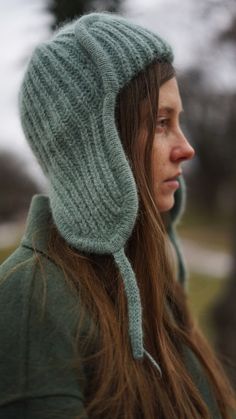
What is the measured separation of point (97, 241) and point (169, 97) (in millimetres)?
510

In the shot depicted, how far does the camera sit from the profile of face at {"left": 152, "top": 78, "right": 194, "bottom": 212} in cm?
190

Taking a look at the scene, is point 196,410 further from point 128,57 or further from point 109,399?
point 128,57

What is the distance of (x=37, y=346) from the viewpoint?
1625 millimetres

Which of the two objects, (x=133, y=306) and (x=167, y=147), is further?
(x=167, y=147)

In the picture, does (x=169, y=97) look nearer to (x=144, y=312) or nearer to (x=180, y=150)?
(x=180, y=150)

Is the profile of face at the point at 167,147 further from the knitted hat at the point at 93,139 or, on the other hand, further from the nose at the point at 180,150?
the knitted hat at the point at 93,139

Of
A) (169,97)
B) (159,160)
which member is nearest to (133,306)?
(159,160)

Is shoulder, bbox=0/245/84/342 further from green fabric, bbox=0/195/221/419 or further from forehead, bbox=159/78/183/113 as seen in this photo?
forehead, bbox=159/78/183/113

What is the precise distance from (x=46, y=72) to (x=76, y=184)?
1.16 ft

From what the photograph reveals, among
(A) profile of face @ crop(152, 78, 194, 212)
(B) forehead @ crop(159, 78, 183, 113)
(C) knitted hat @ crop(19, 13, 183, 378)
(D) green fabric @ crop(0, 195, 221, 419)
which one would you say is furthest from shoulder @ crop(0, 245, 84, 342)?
(B) forehead @ crop(159, 78, 183, 113)

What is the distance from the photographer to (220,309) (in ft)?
13.8

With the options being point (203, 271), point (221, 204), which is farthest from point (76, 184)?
point (221, 204)

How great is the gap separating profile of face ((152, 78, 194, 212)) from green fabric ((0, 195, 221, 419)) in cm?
44

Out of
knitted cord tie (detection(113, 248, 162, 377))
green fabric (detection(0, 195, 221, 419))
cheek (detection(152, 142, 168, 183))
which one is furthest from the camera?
cheek (detection(152, 142, 168, 183))
